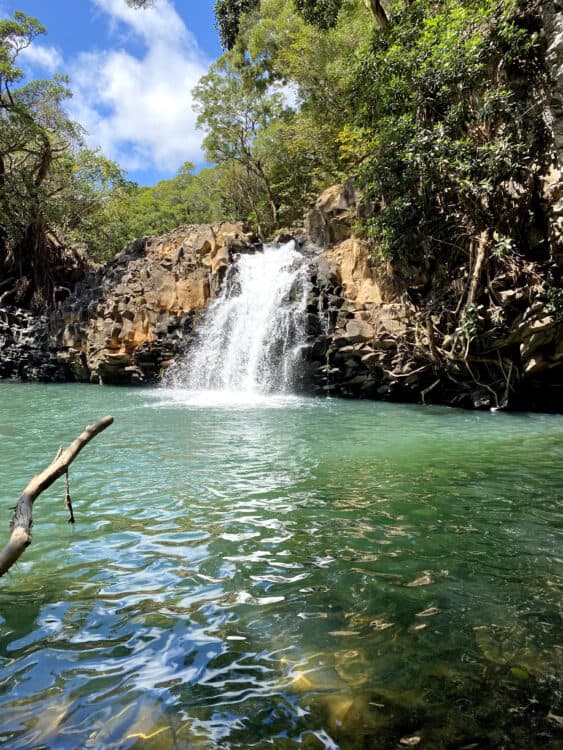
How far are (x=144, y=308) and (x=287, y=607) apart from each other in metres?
17.9

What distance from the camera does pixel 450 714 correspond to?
2002mm

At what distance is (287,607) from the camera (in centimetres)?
293

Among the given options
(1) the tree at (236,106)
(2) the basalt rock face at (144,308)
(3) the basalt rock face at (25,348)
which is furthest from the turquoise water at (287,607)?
(1) the tree at (236,106)

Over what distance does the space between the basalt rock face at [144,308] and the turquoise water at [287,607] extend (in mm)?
12815

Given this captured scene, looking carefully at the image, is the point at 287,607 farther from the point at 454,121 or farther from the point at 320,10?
the point at 320,10

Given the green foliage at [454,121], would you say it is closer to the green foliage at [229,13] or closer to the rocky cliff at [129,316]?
the green foliage at [229,13]

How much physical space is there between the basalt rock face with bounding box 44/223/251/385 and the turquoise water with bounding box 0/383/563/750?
505 inches

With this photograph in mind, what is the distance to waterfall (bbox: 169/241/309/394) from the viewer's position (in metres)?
15.2

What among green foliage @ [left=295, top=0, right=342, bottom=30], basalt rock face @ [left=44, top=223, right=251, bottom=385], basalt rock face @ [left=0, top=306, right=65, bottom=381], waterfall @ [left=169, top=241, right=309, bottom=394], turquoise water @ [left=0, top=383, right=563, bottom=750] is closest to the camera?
turquoise water @ [left=0, top=383, right=563, bottom=750]

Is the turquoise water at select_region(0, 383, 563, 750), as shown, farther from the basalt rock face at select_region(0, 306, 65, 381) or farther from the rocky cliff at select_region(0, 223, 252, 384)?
the basalt rock face at select_region(0, 306, 65, 381)

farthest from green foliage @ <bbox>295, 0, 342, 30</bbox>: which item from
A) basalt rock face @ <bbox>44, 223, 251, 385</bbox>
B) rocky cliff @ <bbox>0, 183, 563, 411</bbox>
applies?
basalt rock face @ <bbox>44, 223, 251, 385</bbox>

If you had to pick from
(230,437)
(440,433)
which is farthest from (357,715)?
(440,433)

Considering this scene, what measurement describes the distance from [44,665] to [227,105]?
3009cm

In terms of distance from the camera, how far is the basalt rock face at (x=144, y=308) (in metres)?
18.8
